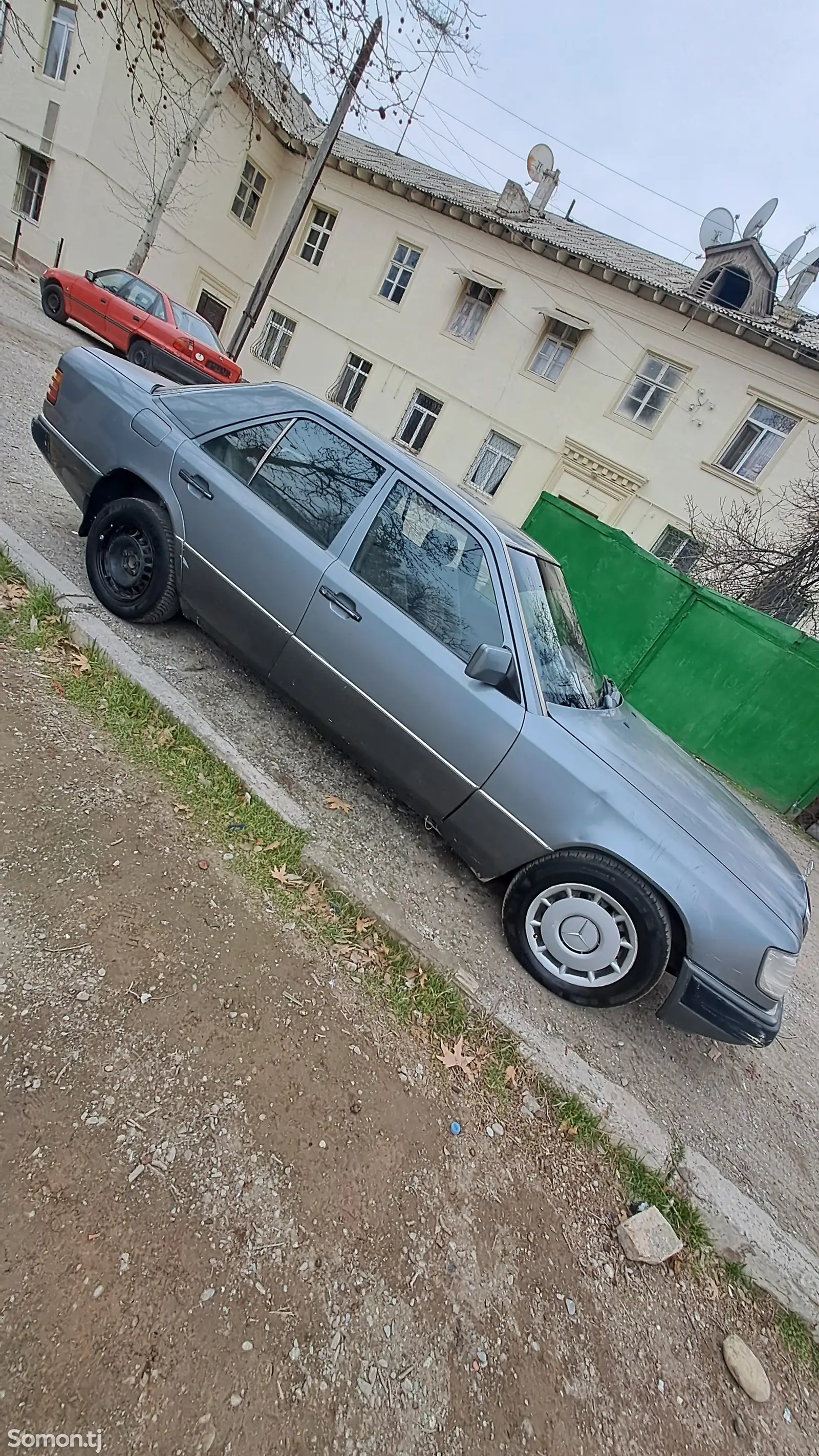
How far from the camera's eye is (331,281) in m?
18.3

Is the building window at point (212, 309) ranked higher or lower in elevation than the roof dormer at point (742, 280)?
lower

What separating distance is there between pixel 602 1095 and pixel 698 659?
6235 mm

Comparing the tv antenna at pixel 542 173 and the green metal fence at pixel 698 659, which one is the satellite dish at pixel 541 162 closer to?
the tv antenna at pixel 542 173

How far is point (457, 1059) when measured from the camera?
241 centimetres

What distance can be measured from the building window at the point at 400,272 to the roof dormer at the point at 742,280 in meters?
7.62

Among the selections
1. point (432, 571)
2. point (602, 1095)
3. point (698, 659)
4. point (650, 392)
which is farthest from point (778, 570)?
point (602, 1095)

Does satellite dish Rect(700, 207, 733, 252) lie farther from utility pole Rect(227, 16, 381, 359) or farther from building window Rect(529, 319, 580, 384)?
utility pole Rect(227, 16, 381, 359)

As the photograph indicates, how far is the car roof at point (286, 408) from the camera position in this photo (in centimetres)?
315

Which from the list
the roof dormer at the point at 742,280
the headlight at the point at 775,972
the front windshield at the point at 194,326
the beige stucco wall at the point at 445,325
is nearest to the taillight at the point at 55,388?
the headlight at the point at 775,972

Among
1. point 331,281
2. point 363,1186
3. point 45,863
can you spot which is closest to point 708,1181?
point 363,1186

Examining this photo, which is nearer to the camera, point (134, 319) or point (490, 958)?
point (490, 958)

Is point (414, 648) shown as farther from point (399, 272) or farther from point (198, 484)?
point (399, 272)

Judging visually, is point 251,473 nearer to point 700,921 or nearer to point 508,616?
point 508,616

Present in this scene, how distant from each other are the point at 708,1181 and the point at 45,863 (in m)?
2.89
